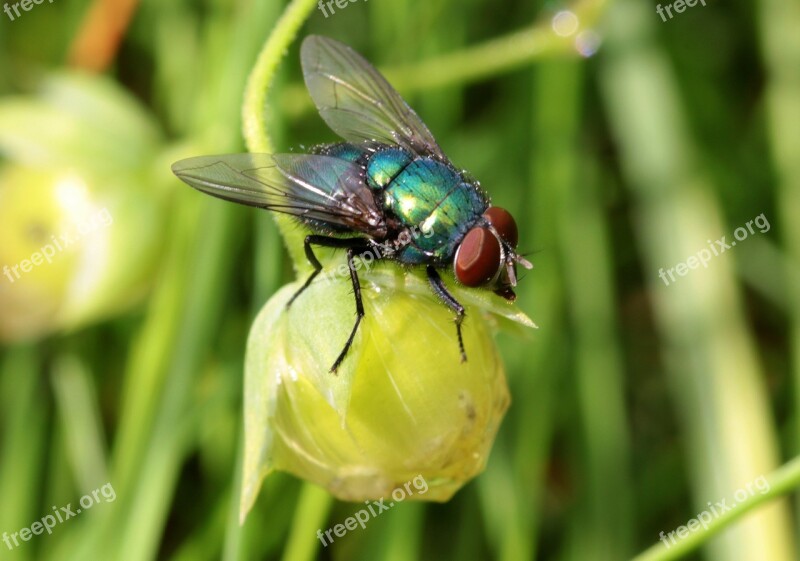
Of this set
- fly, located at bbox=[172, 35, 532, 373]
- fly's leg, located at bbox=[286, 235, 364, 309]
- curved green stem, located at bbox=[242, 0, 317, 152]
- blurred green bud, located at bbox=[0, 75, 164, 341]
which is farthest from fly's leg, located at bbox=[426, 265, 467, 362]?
blurred green bud, located at bbox=[0, 75, 164, 341]

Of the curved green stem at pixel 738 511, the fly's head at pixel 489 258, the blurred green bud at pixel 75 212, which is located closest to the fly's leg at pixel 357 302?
the fly's head at pixel 489 258

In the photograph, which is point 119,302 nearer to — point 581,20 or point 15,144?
point 15,144

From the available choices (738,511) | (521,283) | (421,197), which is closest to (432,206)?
(421,197)

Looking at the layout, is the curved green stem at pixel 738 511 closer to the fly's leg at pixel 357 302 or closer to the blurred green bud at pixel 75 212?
the fly's leg at pixel 357 302

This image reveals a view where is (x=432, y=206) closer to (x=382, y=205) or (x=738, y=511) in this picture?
(x=382, y=205)

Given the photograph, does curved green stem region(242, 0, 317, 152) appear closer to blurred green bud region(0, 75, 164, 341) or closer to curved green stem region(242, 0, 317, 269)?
curved green stem region(242, 0, 317, 269)
